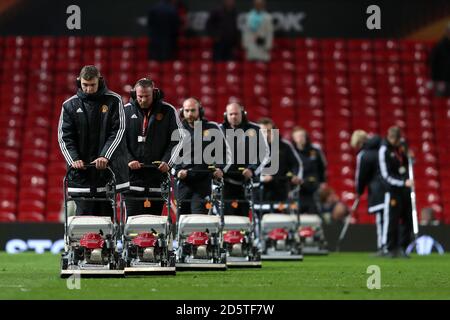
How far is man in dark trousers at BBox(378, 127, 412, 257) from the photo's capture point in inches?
715

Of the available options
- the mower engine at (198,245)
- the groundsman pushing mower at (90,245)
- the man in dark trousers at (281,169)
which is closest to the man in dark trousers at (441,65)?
the man in dark trousers at (281,169)

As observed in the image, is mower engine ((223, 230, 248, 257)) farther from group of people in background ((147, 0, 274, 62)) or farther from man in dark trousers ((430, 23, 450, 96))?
man in dark trousers ((430, 23, 450, 96))

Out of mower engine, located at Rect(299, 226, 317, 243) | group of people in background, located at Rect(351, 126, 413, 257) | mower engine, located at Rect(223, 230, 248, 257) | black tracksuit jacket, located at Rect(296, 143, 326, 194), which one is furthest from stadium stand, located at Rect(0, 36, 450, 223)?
mower engine, located at Rect(223, 230, 248, 257)

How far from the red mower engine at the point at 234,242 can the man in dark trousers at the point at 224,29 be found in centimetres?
1182

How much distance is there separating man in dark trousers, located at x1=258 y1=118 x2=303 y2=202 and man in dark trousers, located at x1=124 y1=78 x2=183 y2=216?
443cm

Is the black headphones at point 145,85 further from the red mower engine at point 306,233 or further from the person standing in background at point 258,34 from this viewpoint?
the person standing in background at point 258,34

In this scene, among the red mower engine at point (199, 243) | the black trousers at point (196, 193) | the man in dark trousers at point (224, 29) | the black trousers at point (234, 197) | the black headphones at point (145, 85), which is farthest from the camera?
the man in dark trousers at point (224, 29)

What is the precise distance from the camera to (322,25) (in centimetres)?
2719

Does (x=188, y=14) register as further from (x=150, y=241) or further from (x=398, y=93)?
(x=150, y=241)

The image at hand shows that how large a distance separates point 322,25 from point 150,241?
1607 centimetres

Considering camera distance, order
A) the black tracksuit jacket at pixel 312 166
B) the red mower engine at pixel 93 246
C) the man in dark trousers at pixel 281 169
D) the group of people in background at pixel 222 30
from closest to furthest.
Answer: the red mower engine at pixel 93 246, the man in dark trousers at pixel 281 169, the black tracksuit jacket at pixel 312 166, the group of people in background at pixel 222 30

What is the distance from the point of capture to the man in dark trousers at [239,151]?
15.0m
